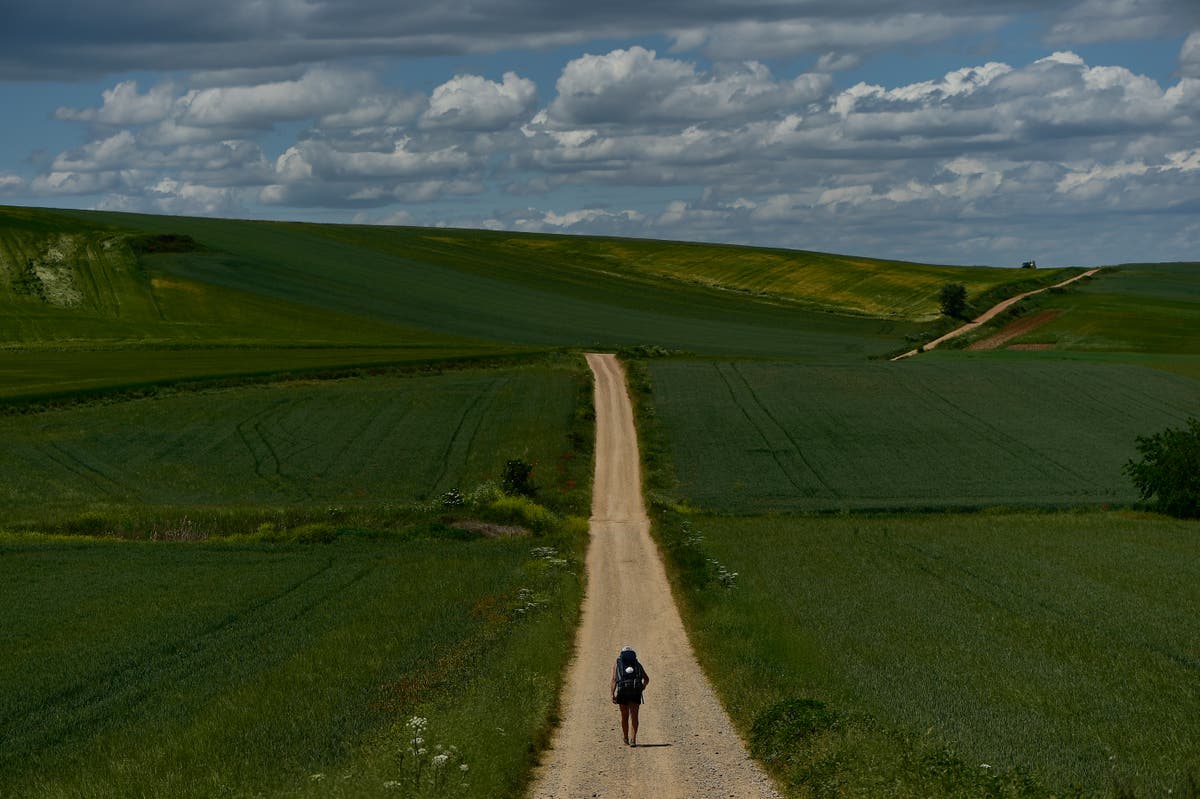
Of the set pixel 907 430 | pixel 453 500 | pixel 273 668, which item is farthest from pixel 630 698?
pixel 907 430

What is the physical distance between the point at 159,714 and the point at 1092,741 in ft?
51.9

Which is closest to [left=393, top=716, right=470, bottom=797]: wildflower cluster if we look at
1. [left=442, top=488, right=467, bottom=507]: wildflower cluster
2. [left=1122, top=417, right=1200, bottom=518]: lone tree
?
[left=442, top=488, right=467, bottom=507]: wildflower cluster

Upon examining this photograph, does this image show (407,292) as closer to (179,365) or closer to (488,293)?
(488,293)

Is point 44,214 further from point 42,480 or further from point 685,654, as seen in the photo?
point 685,654

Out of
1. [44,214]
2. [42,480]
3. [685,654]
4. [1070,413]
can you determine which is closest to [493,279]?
[44,214]

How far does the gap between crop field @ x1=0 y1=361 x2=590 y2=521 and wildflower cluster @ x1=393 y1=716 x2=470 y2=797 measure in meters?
34.9

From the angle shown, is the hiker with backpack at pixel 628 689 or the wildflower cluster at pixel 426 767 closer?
the wildflower cluster at pixel 426 767

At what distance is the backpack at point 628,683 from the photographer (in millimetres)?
21188

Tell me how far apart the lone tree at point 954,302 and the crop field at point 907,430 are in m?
36.2

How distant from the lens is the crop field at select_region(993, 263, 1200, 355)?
109 metres

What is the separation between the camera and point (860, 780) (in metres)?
17.0

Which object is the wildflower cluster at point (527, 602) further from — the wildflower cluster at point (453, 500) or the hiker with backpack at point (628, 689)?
the wildflower cluster at point (453, 500)

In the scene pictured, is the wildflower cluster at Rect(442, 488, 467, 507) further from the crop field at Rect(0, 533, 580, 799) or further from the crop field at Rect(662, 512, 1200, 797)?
the crop field at Rect(662, 512, 1200, 797)

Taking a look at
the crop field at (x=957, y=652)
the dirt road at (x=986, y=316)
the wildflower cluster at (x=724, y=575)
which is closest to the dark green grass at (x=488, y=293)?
the dirt road at (x=986, y=316)
